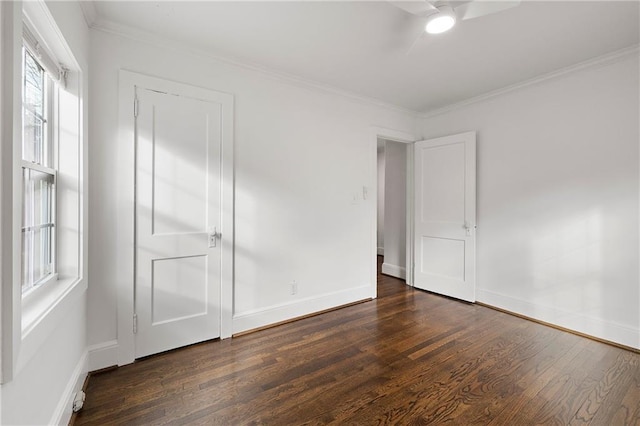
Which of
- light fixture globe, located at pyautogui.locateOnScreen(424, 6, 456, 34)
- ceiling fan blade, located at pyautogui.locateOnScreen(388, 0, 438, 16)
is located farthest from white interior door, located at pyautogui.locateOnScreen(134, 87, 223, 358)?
light fixture globe, located at pyautogui.locateOnScreen(424, 6, 456, 34)

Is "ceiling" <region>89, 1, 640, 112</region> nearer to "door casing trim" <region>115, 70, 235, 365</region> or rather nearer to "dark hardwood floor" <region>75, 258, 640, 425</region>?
"door casing trim" <region>115, 70, 235, 365</region>

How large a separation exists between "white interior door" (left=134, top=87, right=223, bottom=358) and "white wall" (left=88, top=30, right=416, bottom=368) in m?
0.18

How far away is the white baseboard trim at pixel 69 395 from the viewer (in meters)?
1.44

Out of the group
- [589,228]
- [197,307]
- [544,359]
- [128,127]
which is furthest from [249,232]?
[589,228]

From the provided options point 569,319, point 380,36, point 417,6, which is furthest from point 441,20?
point 569,319

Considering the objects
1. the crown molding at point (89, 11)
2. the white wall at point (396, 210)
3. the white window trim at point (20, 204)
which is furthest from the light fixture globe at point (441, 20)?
the white wall at point (396, 210)

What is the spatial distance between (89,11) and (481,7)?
2.54 meters

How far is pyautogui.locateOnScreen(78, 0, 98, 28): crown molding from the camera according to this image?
72.2 inches

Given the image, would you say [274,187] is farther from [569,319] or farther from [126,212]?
[569,319]

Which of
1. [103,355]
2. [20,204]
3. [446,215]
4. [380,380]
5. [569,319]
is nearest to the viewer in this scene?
[20,204]

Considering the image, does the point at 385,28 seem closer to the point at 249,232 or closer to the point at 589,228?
the point at 249,232

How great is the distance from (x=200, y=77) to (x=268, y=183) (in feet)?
3.59

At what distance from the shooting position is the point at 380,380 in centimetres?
198

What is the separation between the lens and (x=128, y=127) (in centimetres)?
217
